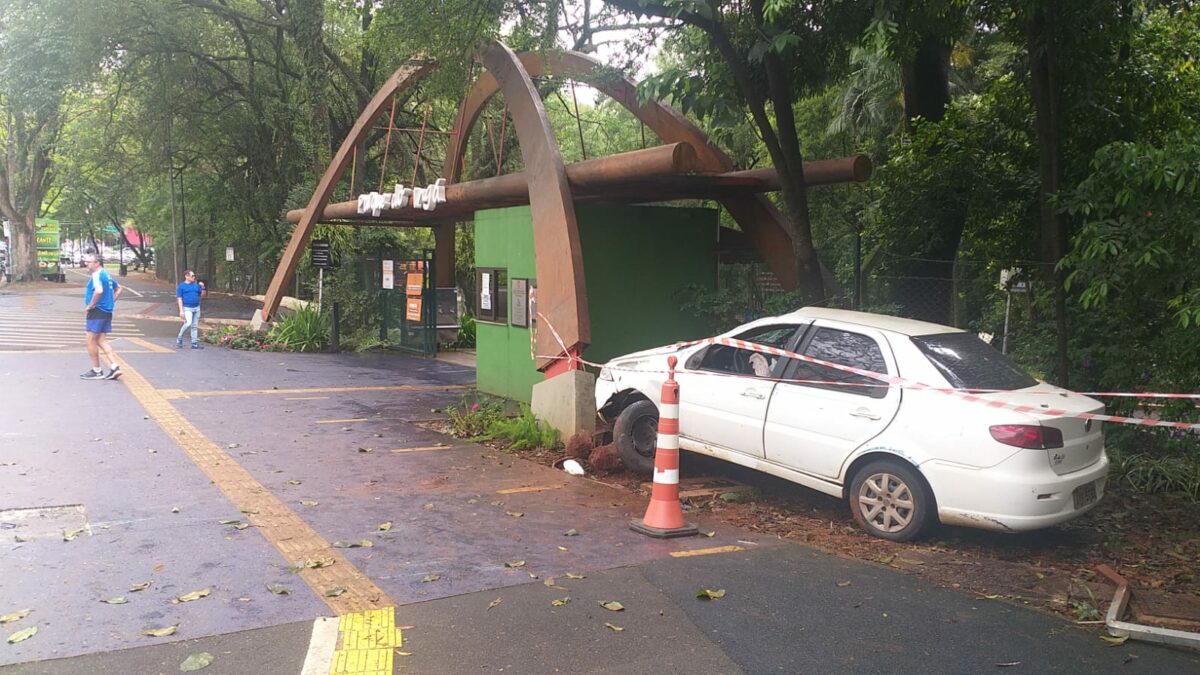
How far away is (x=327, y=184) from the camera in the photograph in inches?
772

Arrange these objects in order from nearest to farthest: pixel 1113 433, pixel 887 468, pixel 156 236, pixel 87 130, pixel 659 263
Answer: pixel 887 468
pixel 1113 433
pixel 659 263
pixel 87 130
pixel 156 236

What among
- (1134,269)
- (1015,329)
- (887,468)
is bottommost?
(887,468)

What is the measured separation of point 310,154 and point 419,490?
21006 mm

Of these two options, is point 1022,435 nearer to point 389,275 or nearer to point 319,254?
point 389,275

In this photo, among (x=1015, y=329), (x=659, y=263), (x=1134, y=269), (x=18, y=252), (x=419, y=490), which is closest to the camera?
(x=1134, y=269)

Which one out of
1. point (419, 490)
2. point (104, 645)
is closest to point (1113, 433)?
point (419, 490)

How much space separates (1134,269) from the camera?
6.94 meters

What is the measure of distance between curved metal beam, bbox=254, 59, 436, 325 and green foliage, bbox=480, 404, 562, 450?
8710mm

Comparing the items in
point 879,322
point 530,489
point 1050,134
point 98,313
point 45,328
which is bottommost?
point 530,489

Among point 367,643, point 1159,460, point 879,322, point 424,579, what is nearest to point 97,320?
point 424,579

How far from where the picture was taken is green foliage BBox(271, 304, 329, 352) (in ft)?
65.0

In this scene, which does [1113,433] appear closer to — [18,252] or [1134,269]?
[1134,269]

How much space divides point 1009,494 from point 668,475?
2.25m

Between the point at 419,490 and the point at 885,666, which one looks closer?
the point at 885,666
